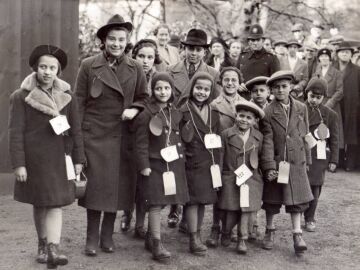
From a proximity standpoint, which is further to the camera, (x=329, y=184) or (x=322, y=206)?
(x=329, y=184)

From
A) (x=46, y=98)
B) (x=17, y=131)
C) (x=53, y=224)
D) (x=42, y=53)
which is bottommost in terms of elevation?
(x=53, y=224)

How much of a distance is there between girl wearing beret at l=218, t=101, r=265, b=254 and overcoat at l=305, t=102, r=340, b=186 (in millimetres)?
1028

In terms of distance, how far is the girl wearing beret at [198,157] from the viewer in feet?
17.7

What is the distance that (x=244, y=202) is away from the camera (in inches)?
215

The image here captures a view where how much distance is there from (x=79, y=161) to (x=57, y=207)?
42 centimetres

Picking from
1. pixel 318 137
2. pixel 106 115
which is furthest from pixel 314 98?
pixel 106 115

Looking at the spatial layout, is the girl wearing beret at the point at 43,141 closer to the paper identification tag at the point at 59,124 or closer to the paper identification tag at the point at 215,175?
the paper identification tag at the point at 59,124

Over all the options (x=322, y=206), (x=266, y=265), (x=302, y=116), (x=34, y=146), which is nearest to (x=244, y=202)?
(x=266, y=265)

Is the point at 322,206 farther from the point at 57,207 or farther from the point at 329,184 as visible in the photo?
the point at 57,207

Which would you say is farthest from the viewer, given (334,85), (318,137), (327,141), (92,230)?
(334,85)

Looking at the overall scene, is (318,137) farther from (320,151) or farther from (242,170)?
(242,170)

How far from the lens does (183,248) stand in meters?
5.59

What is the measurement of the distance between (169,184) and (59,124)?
1.09 m

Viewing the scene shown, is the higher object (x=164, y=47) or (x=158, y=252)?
(x=164, y=47)
